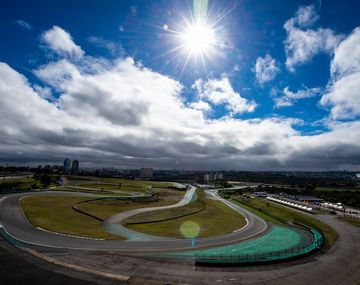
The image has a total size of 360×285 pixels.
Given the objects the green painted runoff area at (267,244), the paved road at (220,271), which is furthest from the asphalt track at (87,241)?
the paved road at (220,271)

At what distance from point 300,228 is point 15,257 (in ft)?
199

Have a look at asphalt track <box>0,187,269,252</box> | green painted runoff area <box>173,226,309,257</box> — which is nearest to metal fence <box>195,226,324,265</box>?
green painted runoff area <box>173,226,309,257</box>

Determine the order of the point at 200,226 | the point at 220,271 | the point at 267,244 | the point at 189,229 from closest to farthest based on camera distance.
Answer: the point at 220,271
the point at 267,244
the point at 189,229
the point at 200,226

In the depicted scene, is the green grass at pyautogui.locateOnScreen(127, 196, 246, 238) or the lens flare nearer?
the lens flare

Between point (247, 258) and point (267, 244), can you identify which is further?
point (267, 244)

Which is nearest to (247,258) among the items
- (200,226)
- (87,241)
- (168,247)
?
(168,247)

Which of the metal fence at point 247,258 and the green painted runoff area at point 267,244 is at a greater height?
the metal fence at point 247,258

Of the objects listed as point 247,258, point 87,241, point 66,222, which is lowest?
point 87,241

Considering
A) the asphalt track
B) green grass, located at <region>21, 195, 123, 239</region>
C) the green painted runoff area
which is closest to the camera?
the asphalt track

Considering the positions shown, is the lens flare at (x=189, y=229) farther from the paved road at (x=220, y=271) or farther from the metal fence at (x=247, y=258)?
the paved road at (x=220, y=271)

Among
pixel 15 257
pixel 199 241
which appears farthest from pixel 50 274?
pixel 199 241

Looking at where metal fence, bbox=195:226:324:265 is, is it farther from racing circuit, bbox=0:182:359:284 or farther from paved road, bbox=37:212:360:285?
paved road, bbox=37:212:360:285

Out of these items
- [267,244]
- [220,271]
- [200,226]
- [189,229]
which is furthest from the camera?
[200,226]

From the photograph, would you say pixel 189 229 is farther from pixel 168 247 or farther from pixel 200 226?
pixel 168 247
